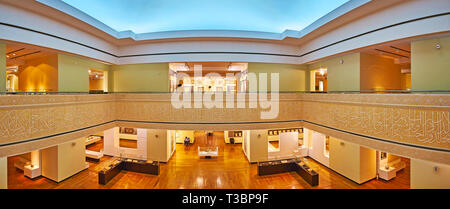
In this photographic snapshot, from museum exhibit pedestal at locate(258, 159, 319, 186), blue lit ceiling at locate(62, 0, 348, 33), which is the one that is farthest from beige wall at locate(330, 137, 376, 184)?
blue lit ceiling at locate(62, 0, 348, 33)

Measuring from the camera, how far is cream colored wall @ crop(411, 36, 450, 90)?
19.9ft

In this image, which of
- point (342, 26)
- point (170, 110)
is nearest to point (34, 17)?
point (170, 110)

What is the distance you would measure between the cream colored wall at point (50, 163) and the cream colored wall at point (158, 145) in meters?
4.48

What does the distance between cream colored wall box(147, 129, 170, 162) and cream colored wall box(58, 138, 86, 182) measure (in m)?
3.60

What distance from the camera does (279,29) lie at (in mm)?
10984

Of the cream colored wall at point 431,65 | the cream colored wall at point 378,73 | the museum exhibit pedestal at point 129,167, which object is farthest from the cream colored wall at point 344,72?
the museum exhibit pedestal at point 129,167

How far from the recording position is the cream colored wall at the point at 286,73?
11.2 m

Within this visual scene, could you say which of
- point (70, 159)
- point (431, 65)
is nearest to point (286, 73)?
point (431, 65)

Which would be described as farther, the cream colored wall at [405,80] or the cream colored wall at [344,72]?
the cream colored wall at [405,80]

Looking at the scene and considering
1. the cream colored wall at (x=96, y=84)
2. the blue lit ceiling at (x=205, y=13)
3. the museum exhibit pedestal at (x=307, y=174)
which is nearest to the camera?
the museum exhibit pedestal at (x=307, y=174)

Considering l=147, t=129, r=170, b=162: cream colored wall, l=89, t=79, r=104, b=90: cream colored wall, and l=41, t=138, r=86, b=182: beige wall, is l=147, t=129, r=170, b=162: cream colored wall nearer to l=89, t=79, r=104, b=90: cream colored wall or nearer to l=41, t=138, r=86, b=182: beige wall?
l=41, t=138, r=86, b=182: beige wall

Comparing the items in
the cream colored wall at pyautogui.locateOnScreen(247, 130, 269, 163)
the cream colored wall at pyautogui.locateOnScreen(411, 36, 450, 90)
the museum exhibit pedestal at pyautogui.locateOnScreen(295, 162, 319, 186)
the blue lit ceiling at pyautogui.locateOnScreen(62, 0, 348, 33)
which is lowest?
the museum exhibit pedestal at pyautogui.locateOnScreen(295, 162, 319, 186)

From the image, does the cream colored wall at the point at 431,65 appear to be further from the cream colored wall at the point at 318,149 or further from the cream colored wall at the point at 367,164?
the cream colored wall at the point at 318,149

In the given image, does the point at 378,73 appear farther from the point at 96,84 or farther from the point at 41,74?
the point at 96,84
